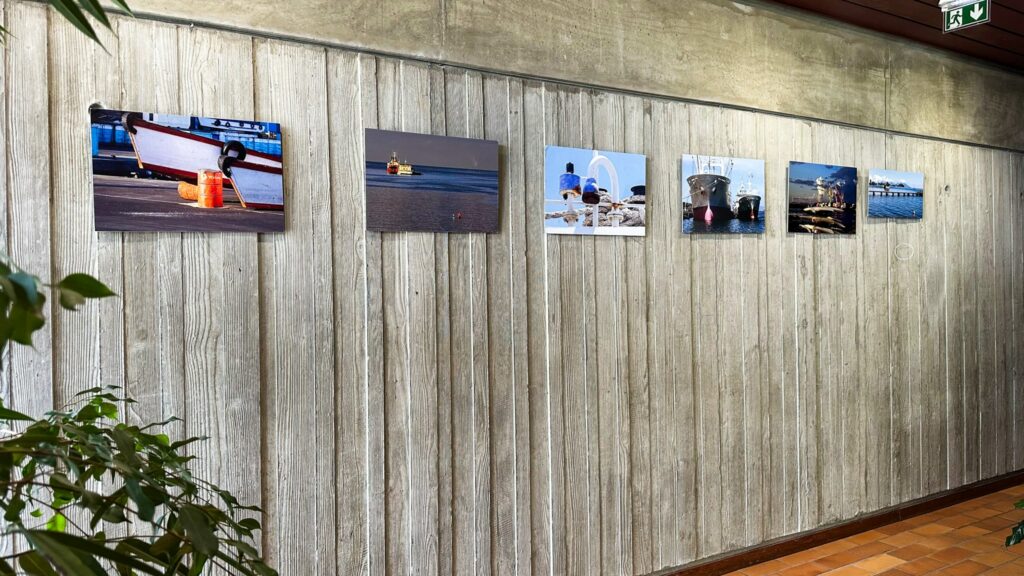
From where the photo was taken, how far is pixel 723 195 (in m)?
3.82

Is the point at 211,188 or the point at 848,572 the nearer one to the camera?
the point at 211,188

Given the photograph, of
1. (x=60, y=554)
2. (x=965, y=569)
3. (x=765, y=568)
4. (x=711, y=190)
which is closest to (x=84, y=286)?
(x=60, y=554)

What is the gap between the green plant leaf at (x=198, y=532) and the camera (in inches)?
26.4

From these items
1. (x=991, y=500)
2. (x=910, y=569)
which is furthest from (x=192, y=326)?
(x=991, y=500)

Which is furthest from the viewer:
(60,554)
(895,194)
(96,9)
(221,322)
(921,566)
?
(895,194)

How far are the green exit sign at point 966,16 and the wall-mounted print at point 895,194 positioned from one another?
2.99 ft

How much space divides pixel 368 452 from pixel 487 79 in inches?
63.4

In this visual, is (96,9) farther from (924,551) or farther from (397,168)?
(924,551)

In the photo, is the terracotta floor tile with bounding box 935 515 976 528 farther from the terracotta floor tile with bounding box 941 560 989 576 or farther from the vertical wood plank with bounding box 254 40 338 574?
the vertical wood plank with bounding box 254 40 338 574

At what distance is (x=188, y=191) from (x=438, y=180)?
0.94 metres

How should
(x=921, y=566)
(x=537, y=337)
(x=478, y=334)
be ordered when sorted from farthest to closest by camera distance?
1. (x=921, y=566)
2. (x=537, y=337)
3. (x=478, y=334)

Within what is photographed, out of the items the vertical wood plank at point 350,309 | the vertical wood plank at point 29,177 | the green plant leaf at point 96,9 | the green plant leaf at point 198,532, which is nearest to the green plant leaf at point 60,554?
the green plant leaf at point 198,532

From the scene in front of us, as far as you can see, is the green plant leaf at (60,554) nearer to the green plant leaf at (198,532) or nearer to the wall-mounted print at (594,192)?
the green plant leaf at (198,532)

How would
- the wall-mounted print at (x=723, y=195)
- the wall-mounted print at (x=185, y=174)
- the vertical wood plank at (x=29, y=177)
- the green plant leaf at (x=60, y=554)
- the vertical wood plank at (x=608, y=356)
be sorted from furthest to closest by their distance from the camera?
the wall-mounted print at (x=723, y=195)
the vertical wood plank at (x=608, y=356)
the wall-mounted print at (x=185, y=174)
the vertical wood plank at (x=29, y=177)
the green plant leaf at (x=60, y=554)
